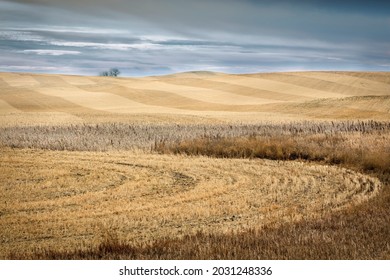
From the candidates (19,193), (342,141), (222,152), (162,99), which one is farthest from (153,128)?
(162,99)

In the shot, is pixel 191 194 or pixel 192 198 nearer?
pixel 192 198

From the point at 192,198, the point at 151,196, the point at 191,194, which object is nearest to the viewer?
the point at 192,198

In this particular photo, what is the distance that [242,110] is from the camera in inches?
1789

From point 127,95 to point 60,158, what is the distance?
38.9 meters

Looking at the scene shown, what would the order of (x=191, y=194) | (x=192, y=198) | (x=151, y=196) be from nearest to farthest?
(x=192, y=198) < (x=151, y=196) < (x=191, y=194)

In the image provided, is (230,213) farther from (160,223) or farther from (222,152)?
(222,152)

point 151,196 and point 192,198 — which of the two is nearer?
point 192,198

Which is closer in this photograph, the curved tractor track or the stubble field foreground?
the stubble field foreground

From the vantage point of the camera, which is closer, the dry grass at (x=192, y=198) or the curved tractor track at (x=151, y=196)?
the dry grass at (x=192, y=198)

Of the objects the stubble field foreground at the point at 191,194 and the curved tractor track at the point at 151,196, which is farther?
the curved tractor track at the point at 151,196

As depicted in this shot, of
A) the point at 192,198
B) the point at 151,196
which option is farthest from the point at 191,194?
the point at 151,196

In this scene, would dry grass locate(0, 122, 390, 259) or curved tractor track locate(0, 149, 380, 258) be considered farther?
curved tractor track locate(0, 149, 380, 258)

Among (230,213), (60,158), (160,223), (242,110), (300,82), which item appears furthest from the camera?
(300,82)

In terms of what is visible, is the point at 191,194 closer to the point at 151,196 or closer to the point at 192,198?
the point at 192,198
